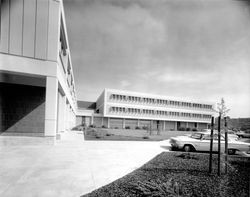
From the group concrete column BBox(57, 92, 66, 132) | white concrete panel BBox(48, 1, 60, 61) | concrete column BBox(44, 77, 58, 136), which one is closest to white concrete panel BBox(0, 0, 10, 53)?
white concrete panel BBox(48, 1, 60, 61)

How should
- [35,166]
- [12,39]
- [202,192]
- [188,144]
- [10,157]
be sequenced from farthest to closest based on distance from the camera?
[188,144] < [12,39] < [10,157] < [35,166] < [202,192]

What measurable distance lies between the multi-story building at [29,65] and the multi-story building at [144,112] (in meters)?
35.1

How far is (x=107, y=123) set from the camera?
48.6 m

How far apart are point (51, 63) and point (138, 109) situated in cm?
4186

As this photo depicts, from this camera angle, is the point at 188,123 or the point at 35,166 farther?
the point at 188,123

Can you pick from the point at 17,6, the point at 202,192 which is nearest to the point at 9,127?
the point at 17,6

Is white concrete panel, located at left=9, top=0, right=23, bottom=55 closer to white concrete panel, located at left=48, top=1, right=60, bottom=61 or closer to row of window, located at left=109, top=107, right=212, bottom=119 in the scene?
white concrete panel, located at left=48, top=1, right=60, bottom=61

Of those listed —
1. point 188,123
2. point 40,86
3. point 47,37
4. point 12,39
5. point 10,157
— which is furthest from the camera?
point 188,123

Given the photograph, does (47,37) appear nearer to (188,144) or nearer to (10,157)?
(10,157)

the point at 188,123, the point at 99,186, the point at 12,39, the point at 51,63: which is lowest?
the point at 188,123

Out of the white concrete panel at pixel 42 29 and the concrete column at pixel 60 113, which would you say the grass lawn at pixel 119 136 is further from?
the white concrete panel at pixel 42 29

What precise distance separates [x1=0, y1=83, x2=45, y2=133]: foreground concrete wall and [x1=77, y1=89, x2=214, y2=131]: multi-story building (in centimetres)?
3469

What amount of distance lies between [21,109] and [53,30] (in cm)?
617

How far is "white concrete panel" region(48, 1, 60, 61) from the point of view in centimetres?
1012
